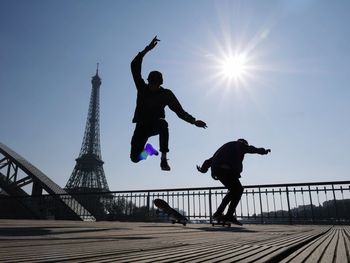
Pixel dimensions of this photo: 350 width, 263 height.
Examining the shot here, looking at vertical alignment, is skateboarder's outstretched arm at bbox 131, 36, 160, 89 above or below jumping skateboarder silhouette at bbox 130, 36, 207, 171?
above

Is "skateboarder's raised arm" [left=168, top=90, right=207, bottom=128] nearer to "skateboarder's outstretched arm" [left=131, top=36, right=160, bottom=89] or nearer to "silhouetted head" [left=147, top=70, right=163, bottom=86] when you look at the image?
"silhouetted head" [left=147, top=70, right=163, bottom=86]

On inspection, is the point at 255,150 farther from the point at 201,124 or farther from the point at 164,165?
the point at 164,165

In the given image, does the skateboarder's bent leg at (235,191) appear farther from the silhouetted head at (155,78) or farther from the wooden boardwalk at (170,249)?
the wooden boardwalk at (170,249)

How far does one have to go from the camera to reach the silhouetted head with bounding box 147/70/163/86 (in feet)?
14.4

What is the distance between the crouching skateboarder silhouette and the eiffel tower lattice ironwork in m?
49.3

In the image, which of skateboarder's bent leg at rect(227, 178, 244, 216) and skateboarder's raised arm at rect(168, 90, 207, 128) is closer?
skateboarder's raised arm at rect(168, 90, 207, 128)

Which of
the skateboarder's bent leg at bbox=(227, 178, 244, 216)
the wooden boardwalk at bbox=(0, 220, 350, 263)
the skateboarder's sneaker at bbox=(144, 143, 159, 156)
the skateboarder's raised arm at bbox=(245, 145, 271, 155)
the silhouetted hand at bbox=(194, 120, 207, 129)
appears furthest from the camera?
the skateboarder's raised arm at bbox=(245, 145, 271, 155)

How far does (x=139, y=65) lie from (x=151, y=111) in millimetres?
823

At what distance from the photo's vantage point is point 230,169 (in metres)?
5.99

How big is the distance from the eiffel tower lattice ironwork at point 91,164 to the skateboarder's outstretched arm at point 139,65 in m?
50.5

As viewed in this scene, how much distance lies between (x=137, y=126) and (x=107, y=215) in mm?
9635

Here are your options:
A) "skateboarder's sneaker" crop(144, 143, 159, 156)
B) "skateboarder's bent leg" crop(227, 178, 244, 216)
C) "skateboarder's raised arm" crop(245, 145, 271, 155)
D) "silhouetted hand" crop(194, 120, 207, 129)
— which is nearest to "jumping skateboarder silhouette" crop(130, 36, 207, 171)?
"silhouetted hand" crop(194, 120, 207, 129)

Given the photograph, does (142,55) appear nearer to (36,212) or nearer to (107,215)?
(107,215)

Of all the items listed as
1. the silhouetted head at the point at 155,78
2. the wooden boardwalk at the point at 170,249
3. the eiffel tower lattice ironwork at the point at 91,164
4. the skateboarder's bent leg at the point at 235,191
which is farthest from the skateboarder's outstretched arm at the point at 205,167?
the eiffel tower lattice ironwork at the point at 91,164
